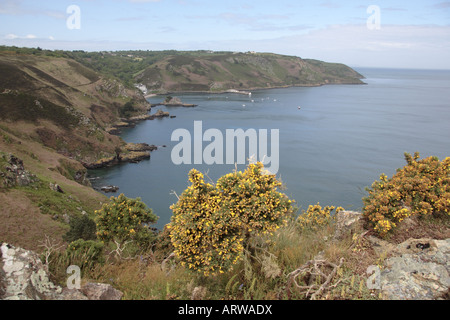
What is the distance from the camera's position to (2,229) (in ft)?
68.2

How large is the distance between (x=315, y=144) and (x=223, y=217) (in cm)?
5958

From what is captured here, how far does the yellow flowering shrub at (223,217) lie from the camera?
18.0 feet

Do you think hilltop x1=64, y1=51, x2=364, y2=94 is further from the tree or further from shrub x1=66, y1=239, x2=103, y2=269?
shrub x1=66, y1=239, x2=103, y2=269

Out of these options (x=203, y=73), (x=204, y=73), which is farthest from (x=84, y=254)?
(x=204, y=73)

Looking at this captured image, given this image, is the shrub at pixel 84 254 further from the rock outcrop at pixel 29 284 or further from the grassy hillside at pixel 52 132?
the grassy hillside at pixel 52 132

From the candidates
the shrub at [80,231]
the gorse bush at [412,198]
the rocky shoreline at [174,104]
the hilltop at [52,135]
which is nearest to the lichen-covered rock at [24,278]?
the gorse bush at [412,198]

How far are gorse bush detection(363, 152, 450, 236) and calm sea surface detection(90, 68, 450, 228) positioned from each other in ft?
31.8

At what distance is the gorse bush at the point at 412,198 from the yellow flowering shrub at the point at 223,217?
2.45 m

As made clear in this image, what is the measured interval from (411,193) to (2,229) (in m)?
25.3

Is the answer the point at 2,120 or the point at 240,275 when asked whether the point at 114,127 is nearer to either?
the point at 2,120

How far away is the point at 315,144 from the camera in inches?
2430

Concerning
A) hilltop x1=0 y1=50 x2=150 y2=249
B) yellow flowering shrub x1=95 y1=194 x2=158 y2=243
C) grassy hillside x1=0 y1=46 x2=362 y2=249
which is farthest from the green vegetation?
yellow flowering shrub x1=95 y1=194 x2=158 y2=243

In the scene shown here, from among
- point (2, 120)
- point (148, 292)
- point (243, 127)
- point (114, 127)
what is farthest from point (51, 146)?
point (148, 292)

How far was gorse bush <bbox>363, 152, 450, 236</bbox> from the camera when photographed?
21.9ft
